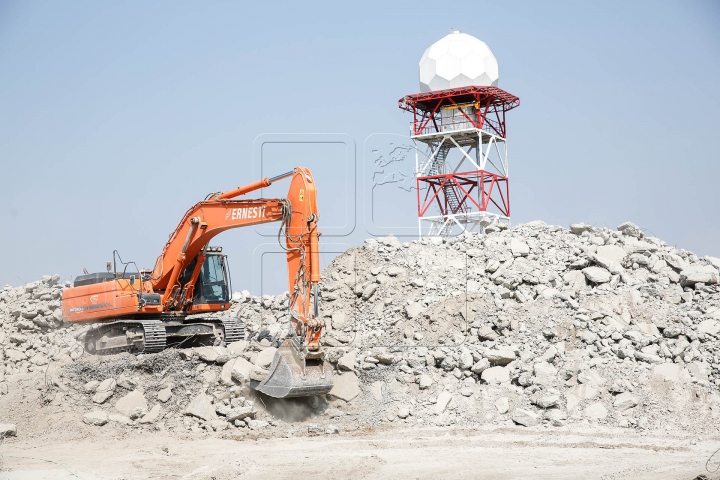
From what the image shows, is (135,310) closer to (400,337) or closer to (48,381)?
(48,381)

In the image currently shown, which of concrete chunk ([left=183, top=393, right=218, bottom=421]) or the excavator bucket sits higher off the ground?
the excavator bucket

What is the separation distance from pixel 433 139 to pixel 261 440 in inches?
852

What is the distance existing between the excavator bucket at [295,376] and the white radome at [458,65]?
20.5 m

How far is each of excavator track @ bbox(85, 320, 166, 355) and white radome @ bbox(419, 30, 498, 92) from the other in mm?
18904

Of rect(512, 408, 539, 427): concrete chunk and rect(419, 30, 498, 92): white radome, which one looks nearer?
rect(512, 408, 539, 427): concrete chunk

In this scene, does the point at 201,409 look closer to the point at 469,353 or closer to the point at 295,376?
the point at 295,376

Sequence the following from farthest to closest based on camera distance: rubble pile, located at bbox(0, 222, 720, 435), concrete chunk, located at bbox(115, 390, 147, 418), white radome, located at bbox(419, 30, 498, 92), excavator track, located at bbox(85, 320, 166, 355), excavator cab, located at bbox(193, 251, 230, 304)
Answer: white radome, located at bbox(419, 30, 498, 92), excavator cab, located at bbox(193, 251, 230, 304), excavator track, located at bbox(85, 320, 166, 355), rubble pile, located at bbox(0, 222, 720, 435), concrete chunk, located at bbox(115, 390, 147, 418)

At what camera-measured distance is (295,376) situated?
1227cm

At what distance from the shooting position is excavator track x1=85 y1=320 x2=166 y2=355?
49.1 feet

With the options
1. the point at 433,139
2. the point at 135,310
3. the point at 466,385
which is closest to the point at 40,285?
the point at 135,310

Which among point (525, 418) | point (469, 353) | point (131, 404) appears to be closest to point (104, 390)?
point (131, 404)

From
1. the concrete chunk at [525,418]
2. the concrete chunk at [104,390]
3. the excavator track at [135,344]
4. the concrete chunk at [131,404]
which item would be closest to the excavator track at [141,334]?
the excavator track at [135,344]

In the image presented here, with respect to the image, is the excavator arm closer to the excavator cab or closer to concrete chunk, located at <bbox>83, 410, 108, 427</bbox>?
the excavator cab

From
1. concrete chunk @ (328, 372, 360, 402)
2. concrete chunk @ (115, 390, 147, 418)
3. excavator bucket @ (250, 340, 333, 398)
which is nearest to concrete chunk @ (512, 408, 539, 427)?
concrete chunk @ (328, 372, 360, 402)
